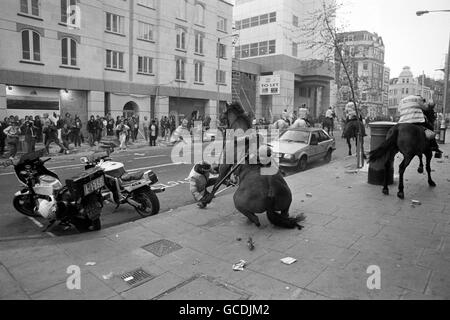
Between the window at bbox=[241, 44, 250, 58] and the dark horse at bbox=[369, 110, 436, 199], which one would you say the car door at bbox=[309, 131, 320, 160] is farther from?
the window at bbox=[241, 44, 250, 58]

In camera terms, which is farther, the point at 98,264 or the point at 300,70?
the point at 300,70

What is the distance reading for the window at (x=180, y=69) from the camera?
1231 inches

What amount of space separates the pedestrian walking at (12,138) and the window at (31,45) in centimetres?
756

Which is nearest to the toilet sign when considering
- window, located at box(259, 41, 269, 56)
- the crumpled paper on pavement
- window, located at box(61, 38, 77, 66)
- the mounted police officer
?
window, located at box(259, 41, 269, 56)

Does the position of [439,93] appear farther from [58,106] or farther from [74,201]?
[74,201]

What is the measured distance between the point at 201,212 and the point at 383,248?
3154 mm

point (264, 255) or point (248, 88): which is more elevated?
point (248, 88)

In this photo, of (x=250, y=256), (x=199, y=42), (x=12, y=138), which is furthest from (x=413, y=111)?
(x=199, y=42)

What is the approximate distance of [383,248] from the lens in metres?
4.41

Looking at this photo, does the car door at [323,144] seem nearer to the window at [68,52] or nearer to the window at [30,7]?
the window at [68,52]

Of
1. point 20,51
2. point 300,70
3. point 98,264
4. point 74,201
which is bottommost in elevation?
point 98,264

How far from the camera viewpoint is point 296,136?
41.7 ft

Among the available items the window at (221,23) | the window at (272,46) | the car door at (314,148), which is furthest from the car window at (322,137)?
the window at (272,46)
